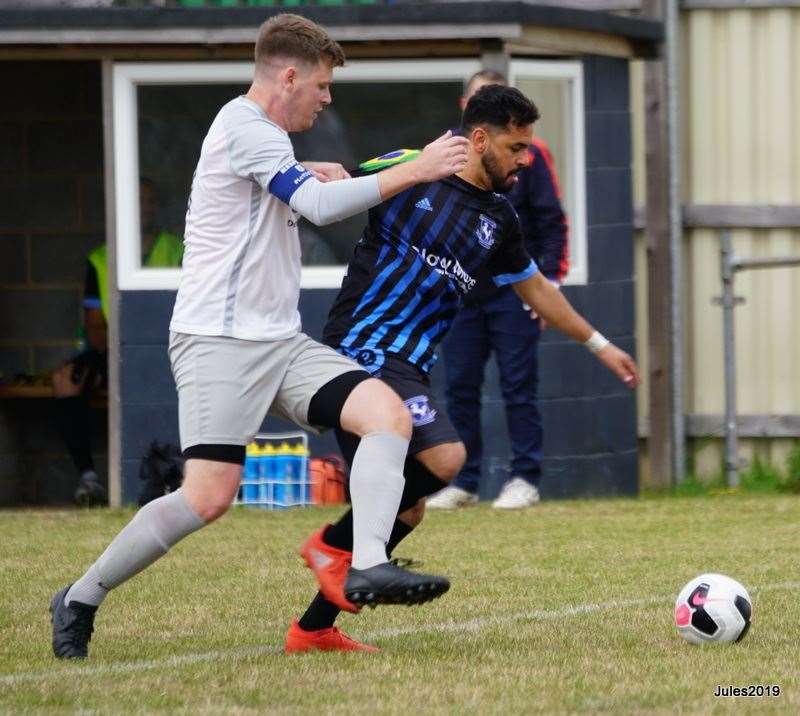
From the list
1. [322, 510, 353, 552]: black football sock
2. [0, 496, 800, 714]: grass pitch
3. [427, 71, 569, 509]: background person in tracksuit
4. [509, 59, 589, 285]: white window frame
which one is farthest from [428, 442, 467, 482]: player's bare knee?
[509, 59, 589, 285]: white window frame

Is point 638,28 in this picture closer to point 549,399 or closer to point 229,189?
point 549,399

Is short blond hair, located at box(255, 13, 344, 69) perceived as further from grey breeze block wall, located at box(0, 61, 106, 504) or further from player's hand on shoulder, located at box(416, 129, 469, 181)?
grey breeze block wall, located at box(0, 61, 106, 504)

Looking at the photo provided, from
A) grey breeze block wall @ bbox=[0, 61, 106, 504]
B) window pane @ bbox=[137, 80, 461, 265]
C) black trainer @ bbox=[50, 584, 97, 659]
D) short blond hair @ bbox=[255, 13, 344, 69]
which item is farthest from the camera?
grey breeze block wall @ bbox=[0, 61, 106, 504]

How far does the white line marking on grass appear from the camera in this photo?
18.4ft

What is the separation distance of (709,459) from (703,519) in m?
2.50

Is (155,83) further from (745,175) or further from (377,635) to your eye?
(377,635)

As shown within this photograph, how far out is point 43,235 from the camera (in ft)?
44.8

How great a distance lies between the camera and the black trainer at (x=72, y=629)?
5883mm

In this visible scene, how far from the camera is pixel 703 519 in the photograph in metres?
10.0

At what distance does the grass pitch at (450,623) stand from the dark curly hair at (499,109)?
5.46 feet

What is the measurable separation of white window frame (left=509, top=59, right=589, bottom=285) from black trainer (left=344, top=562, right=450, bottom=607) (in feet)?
20.7

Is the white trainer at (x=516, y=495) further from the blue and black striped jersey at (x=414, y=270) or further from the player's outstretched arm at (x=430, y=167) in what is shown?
the player's outstretched arm at (x=430, y=167)

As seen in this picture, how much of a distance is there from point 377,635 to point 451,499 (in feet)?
13.9

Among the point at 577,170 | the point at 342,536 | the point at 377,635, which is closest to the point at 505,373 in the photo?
the point at 577,170
